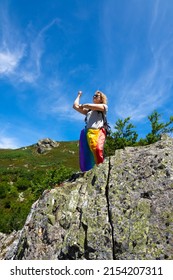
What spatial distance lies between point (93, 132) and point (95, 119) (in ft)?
1.39

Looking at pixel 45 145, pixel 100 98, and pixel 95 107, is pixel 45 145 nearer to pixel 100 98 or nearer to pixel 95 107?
pixel 100 98

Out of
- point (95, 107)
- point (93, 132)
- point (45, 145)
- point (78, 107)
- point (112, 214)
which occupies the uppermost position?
point (45, 145)

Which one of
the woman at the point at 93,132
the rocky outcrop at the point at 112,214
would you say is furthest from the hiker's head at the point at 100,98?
the rocky outcrop at the point at 112,214

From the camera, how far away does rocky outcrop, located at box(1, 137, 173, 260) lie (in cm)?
616

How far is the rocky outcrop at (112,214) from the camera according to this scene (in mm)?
6156

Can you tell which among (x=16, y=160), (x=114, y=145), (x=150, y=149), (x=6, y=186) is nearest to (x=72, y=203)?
(x=150, y=149)

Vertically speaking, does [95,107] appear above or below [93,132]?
above

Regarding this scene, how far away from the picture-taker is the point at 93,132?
8703 millimetres

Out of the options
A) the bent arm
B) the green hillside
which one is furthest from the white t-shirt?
the green hillside

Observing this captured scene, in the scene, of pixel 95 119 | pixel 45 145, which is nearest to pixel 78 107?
pixel 95 119

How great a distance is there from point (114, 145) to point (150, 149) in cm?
1570

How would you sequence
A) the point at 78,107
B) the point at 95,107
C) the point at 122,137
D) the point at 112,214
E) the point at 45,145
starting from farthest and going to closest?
the point at 45,145 → the point at 122,137 → the point at 78,107 → the point at 95,107 → the point at 112,214

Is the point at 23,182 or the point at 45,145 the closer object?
the point at 23,182
